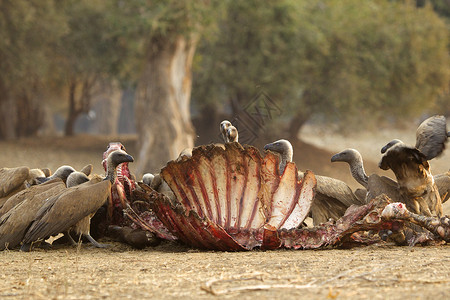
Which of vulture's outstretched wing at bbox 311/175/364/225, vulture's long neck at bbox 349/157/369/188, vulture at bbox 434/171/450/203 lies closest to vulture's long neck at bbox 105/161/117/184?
vulture's outstretched wing at bbox 311/175/364/225

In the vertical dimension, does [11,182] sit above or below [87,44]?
below

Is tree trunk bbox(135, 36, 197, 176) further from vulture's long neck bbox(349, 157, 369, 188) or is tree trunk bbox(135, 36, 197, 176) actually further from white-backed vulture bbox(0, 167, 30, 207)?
vulture's long neck bbox(349, 157, 369, 188)

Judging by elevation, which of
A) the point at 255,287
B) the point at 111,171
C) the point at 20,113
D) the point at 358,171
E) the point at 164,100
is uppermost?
the point at 20,113

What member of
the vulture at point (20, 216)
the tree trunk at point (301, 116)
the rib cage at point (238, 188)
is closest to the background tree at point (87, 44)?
the tree trunk at point (301, 116)

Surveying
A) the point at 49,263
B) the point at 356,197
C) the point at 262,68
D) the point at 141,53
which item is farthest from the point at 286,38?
the point at 49,263

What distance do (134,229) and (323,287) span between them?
2558mm

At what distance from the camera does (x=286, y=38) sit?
74.6 ft

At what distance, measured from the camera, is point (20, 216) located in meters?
5.61

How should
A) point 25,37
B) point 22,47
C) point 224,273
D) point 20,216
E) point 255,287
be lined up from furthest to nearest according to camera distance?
point 25,37
point 22,47
point 20,216
point 224,273
point 255,287

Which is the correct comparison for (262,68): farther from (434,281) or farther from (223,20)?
(434,281)

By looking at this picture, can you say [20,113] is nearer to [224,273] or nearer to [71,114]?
[71,114]

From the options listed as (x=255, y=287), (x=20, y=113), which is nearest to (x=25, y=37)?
(x=20, y=113)

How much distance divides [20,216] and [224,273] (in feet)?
7.29

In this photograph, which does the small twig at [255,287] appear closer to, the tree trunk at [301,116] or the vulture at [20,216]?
the vulture at [20,216]
